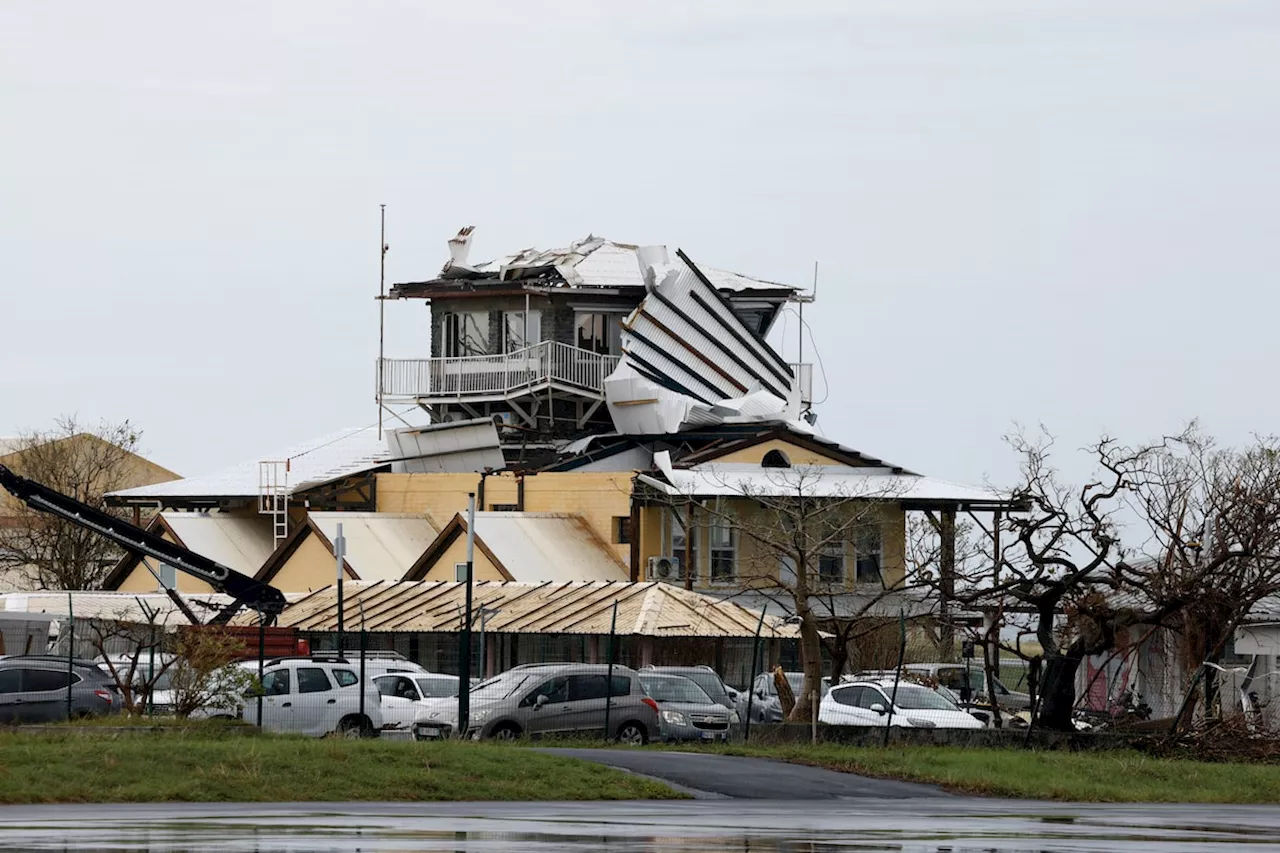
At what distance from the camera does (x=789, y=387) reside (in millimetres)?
78500

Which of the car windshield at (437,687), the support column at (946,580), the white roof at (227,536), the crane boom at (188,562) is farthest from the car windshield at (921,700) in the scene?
the white roof at (227,536)

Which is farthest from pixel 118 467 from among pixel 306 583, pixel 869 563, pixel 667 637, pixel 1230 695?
pixel 1230 695

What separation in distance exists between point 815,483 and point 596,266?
17.0m

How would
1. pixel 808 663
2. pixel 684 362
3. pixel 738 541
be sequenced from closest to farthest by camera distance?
1. pixel 808 663
2. pixel 738 541
3. pixel 684 362

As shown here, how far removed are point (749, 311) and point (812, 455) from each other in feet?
33.1

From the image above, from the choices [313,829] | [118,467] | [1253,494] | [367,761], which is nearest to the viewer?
[313,829]

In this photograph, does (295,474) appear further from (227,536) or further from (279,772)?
(279,772)

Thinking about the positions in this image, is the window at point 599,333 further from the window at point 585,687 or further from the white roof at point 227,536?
the window at point 585,687

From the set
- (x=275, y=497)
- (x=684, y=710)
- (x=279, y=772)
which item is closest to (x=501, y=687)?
(x=684, y=710)

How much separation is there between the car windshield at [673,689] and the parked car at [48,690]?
8.79 meters

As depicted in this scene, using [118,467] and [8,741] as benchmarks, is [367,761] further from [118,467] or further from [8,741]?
[118,467]

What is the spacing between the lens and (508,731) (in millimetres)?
35250

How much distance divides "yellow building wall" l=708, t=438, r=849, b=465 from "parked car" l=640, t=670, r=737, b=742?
1148 inches

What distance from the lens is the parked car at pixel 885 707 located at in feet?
127
